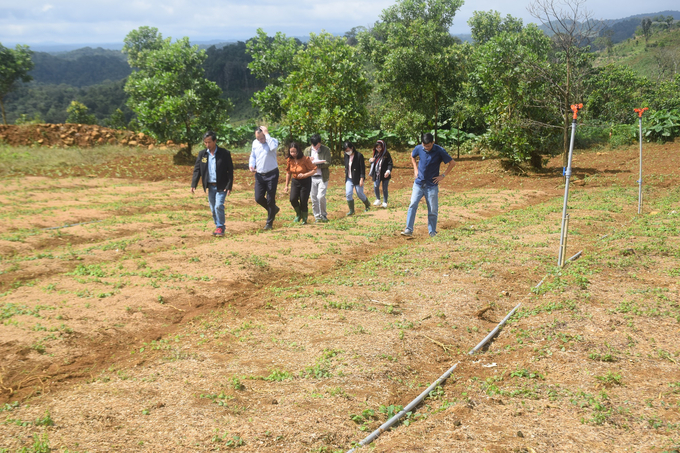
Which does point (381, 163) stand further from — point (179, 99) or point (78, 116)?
point (78, 116)

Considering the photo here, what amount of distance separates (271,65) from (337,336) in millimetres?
24883

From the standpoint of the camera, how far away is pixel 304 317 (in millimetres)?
6328

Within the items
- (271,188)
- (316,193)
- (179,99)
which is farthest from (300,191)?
(179,99)

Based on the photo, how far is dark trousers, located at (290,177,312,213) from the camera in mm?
11000

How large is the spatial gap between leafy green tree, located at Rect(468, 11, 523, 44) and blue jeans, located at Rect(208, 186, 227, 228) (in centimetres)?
3247

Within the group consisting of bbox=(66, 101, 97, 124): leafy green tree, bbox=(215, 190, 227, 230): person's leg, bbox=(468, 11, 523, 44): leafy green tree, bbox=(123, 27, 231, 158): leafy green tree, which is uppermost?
bbox=(468, 11, 523, 44): leafy green tree

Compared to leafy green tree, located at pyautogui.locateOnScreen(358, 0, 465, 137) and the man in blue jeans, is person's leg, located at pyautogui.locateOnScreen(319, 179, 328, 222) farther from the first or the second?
leafy green tree, located at pyautogui.locateOnScreen(358, 0, 465, 137)

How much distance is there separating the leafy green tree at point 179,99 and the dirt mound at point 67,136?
217 inches

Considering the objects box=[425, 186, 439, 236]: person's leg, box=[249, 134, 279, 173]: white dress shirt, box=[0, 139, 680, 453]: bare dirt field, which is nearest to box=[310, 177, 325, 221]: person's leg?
box=[0, 139, 680, 453]: bare dirt field

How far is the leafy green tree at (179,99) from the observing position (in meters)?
23.8

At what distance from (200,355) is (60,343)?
1.57m

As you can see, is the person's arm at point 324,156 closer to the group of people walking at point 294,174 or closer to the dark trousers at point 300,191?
the group of people walking at point 294,174

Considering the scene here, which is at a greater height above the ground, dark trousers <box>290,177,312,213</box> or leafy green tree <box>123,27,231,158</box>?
leafy green tree <box>123,27,231,158</box>

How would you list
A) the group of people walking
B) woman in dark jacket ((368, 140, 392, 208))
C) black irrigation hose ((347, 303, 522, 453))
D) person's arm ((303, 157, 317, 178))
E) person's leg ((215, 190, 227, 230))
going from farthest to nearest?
woman in dark jacket ((368, 140, 392, 208)) → person's arm ((303, 157, 317, 178)) → person's leg ((215, 190, 227, 230)) → the group of people walking → black irrigation hose ((347, 303, 522, 453))
